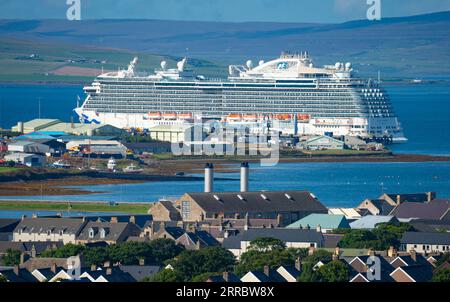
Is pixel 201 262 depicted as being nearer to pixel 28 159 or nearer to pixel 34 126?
pixel 28 159

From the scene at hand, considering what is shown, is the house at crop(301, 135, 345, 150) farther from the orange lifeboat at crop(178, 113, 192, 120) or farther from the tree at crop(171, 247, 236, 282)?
the tree at crop(171, 247, 236, 282)

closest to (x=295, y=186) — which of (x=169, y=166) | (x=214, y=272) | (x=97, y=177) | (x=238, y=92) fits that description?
(x=97, y=177)

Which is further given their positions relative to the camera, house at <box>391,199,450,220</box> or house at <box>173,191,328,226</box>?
house at <box>391,199,450,220</box>

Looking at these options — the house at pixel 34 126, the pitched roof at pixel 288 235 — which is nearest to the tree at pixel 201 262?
the pitched roof at pixel 288 235

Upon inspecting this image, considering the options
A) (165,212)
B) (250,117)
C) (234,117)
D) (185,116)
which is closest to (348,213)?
(165,212)

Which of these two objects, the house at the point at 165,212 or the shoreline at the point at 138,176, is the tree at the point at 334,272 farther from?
the shoreline at the point at 138,176

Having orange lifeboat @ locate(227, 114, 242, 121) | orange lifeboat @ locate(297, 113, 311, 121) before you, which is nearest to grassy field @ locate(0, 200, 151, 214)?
orange lifeboat @ locate(297, 113, 311, 121)
